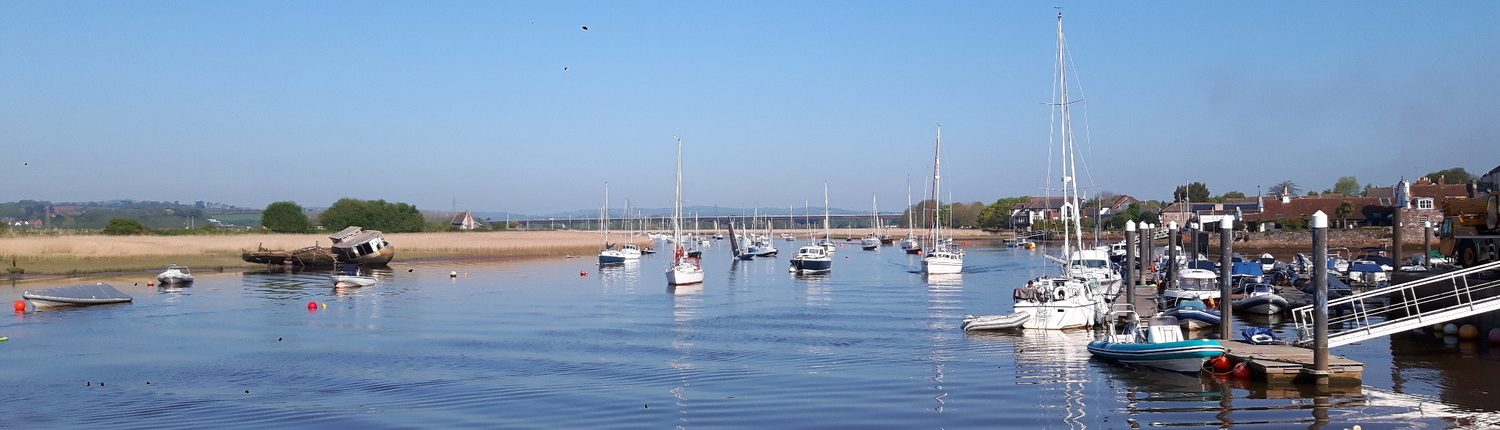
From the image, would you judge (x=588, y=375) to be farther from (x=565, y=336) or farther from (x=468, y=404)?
(x=565, y=336)

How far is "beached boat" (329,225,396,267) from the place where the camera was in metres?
87.8

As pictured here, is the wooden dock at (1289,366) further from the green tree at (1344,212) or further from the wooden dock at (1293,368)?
the green tree at (1344,212)

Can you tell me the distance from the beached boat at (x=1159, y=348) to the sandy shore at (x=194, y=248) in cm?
6601

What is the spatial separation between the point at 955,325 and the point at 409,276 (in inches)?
1849

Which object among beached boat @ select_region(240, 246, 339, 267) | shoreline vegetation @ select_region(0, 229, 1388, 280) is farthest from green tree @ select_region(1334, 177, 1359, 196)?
beached boat @ select_region(240, 246, 339, 267)

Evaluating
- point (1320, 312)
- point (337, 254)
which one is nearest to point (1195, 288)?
point (1320, 312)

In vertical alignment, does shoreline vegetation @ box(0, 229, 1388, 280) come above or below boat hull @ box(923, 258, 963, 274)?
above

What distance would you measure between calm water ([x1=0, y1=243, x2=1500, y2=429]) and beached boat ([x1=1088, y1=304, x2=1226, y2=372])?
350 mm

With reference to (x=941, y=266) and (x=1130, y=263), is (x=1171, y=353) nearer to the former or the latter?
(x=1130, y=263)

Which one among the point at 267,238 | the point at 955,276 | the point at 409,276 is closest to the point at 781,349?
the point at 955,276

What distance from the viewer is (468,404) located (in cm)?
2439

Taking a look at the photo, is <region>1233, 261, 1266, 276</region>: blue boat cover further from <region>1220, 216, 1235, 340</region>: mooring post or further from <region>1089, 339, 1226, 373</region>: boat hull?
<region>1089, 339, 1226, 373</region>: boat hull

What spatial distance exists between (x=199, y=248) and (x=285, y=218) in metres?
52.1

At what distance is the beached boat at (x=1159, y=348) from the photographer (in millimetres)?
26203
